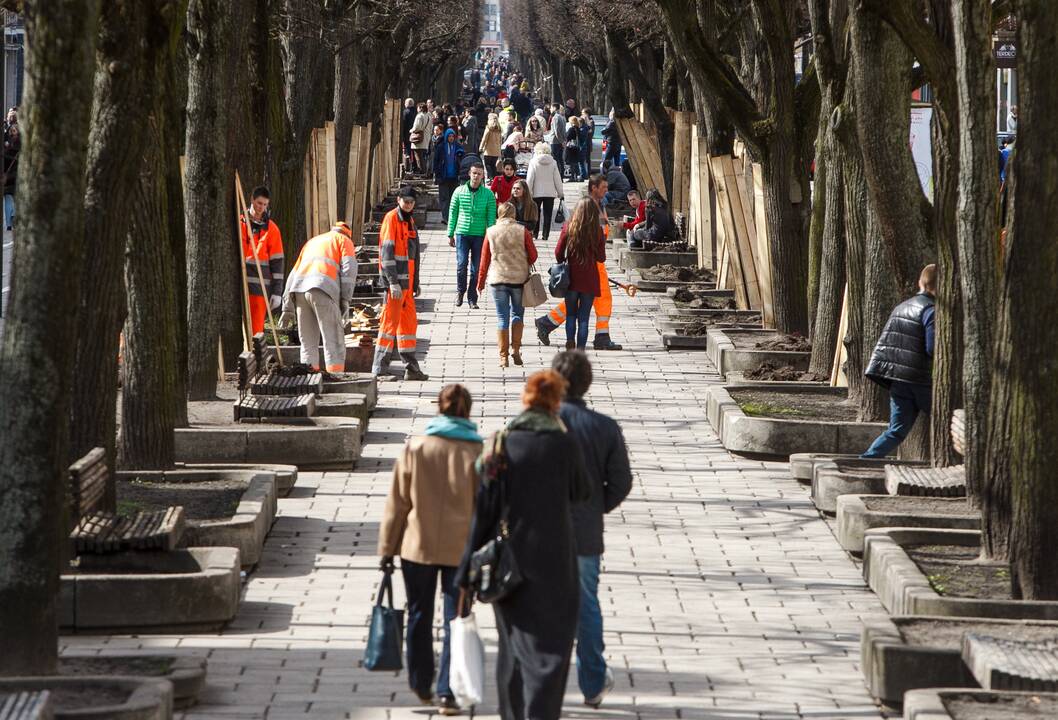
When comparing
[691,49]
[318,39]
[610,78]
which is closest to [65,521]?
[691,49]

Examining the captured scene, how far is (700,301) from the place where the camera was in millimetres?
22875

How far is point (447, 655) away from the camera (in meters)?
7.76

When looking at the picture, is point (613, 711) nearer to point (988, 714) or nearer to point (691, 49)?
point (988, 714)

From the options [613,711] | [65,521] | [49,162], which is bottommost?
[613,711]

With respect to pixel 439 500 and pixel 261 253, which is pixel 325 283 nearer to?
pixel 261 253

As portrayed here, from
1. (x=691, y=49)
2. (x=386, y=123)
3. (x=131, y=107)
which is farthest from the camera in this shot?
(x=386, y=123)

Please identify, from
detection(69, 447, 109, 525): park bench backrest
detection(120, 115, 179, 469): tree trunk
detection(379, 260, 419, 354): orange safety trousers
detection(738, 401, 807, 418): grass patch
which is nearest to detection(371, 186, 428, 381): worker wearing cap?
detection(379, 260, 419, 354): orange safety trousers

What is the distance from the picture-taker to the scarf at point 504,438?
266 inches

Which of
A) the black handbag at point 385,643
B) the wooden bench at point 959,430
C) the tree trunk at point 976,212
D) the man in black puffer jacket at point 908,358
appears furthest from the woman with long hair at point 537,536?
the man in black puffer jacket at point 908,358

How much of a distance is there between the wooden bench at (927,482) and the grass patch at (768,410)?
2.89 meters

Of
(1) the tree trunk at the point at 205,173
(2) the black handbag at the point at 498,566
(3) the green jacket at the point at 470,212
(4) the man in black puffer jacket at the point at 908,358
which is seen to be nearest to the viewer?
(2) the black handbag at the point at 498,566

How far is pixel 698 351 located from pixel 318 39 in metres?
5.59

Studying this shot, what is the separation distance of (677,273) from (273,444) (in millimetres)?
14109

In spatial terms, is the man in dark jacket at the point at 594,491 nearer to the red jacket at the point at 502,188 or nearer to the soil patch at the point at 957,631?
the soil patch at the point at 957,631
